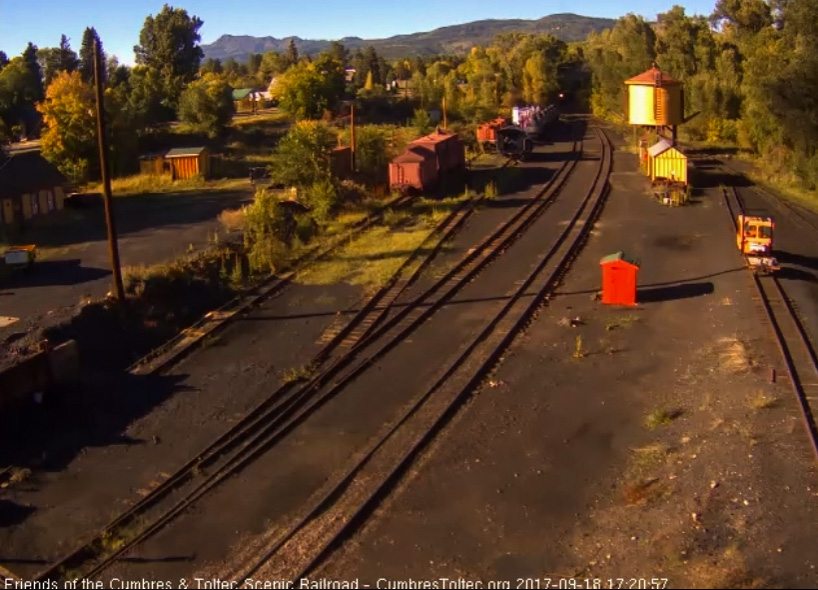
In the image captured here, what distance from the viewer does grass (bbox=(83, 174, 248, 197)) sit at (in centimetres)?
3631

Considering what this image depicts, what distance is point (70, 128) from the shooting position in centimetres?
3859

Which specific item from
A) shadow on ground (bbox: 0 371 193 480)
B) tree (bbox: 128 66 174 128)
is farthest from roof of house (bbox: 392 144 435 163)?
tree (bbox: 128 66 174 128)

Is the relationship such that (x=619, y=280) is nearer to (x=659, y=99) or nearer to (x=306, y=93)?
(x=659, y=99)

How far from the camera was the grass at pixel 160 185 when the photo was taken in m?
36.3

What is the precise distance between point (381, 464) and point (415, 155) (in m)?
22.4

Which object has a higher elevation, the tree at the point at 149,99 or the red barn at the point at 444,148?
the tree at the point at 149,99

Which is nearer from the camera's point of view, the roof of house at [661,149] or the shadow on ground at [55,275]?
the shadow on ground at [55,275]

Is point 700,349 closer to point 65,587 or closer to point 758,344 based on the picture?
point 758,344

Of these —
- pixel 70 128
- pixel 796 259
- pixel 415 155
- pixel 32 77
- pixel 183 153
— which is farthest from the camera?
pixel 32 77

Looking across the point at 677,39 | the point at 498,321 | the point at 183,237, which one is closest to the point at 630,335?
the point at 498,321

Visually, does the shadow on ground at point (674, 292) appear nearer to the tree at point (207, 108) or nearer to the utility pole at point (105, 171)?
the utility pole at point (105, 171)

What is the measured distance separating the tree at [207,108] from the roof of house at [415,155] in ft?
74.8

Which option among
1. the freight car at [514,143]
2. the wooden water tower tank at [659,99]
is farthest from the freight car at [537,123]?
the wooden water tower tank at [659,99]

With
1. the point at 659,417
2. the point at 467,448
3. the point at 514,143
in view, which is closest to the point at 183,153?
the point at 514,143
